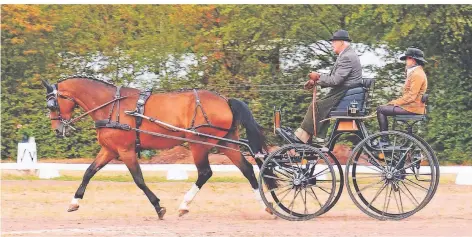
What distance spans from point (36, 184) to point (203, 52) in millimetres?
4095

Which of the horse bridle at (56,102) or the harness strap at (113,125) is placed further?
the horse bridle at (56,102)

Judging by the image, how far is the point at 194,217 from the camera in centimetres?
1200

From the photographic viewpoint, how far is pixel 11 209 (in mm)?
13008

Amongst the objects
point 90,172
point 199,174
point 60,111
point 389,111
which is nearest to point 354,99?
point 389,111

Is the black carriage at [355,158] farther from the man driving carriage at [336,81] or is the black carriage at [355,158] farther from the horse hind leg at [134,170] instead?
the horse hind leg at [134,170]

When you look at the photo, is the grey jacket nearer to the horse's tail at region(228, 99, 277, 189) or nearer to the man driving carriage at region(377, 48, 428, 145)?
the man driving carriage at region(377, 48, 428, 145)

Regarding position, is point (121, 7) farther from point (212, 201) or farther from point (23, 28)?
point (212, 201)

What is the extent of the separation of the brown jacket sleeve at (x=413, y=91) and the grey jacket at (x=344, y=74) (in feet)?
1.65

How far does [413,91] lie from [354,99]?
0.65 metres

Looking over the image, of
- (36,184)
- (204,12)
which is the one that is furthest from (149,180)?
(204,12)

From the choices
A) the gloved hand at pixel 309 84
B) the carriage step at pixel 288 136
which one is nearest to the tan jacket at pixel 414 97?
the gloved hand at pixel 309 84

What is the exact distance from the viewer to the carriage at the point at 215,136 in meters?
11.3

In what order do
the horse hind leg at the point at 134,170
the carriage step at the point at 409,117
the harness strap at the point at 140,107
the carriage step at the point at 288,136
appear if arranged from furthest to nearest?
the harness strap at the point at 140,107, the horse hind leg at the point at 134,170, the carriage step at the point at 288,136, the carriage step at the point at 409,117

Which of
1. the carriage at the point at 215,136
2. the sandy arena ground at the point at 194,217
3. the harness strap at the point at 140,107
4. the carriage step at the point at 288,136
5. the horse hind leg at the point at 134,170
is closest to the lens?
the sandy arena ground at the point at 194,217
